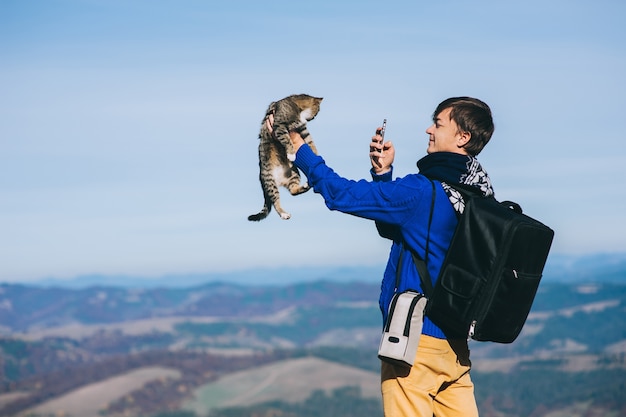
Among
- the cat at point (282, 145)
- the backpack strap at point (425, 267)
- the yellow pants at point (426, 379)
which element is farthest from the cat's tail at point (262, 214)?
the yellow pants at point (426, 379)

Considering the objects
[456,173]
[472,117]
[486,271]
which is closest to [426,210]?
[456,173]

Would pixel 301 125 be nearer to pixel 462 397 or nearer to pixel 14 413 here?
pixel 462 397

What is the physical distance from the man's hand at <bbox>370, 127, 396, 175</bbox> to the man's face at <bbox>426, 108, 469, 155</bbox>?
445 mm

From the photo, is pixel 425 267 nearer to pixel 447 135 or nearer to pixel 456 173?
pixel 456 173

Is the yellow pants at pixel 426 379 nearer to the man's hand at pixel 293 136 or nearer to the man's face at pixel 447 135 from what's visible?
the man's face at pixel 447 135

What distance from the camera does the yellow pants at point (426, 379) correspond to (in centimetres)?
511

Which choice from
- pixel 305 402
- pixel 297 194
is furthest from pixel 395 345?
pixel 305 402

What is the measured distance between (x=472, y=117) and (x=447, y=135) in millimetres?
192

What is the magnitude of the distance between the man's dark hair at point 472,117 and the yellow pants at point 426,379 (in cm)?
128

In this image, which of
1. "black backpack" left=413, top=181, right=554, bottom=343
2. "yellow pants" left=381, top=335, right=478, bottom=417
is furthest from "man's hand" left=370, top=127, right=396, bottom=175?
"yellow pants" left=381, top=335, right=478, bottom=417

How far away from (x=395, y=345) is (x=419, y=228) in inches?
29.0

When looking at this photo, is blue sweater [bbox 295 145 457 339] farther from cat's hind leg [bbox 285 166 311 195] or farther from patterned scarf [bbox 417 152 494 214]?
cat's hind leg [bbox 285 166 311 195]

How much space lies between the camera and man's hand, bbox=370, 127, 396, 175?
5593 millimetres

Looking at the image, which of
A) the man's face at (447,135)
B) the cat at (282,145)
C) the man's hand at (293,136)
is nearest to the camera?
the man's face at (447,135)
